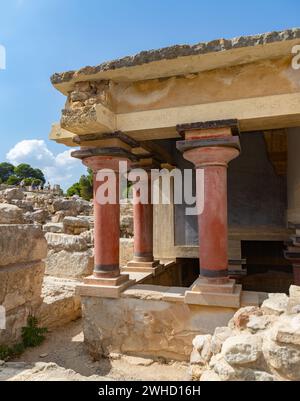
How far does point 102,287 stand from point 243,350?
246 cm

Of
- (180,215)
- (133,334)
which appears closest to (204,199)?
(133,334)

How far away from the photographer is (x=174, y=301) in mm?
3893

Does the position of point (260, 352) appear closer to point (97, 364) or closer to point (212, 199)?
point (212, 199)

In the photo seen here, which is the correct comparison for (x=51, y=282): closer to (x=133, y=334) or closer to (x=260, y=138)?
(x=133, y=334)

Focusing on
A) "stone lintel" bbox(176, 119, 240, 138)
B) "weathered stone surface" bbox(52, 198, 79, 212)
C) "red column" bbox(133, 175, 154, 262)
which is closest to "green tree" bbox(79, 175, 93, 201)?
"weathered stone surface" bbox(52, 198, 79, 212)

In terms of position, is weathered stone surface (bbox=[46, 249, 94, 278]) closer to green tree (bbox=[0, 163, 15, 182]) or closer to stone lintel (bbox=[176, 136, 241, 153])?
stone lintel (bbox=[176, 136, 241, 153])

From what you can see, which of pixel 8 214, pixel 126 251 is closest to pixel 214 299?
pixel 8 214

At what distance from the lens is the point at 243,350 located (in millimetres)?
2117

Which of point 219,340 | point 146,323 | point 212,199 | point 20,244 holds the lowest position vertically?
point 146,323

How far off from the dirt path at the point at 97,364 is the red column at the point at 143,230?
2193mm

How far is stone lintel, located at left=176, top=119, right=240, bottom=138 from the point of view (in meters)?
3.77

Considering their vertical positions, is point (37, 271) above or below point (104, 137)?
below

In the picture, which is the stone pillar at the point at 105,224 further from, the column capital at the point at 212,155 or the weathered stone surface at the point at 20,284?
the column capital at the point at 212,155

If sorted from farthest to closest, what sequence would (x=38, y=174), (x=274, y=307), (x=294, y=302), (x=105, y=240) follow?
(x=38, y=174) → (x=105, y=240) → (x=274, y=307) → (x=294, y=302)
